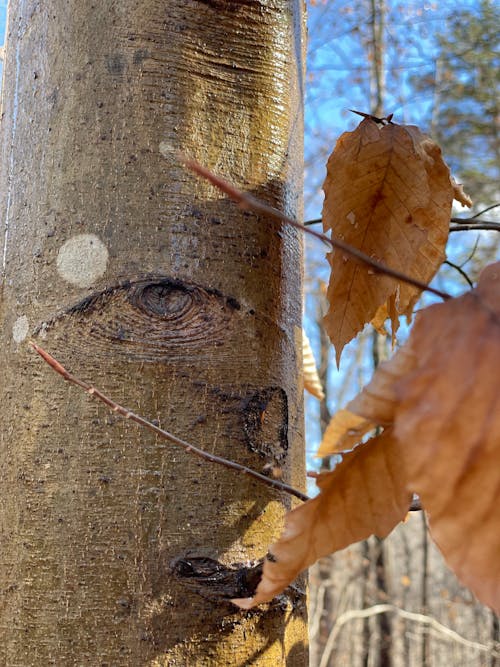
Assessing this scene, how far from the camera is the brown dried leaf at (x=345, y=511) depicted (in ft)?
1.27

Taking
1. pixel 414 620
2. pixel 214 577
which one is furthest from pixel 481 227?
pixel 414 620

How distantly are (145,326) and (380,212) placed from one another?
0.76 ft

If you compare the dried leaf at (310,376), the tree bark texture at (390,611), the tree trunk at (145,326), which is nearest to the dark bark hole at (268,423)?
the tree trunk at (145,326)

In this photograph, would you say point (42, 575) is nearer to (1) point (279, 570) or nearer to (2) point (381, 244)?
(1) point (279, 570)

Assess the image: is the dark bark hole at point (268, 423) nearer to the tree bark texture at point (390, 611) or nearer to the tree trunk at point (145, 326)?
the tree trunk at point (145, 326)

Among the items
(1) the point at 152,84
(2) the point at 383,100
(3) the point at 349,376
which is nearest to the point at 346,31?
(2) the point at 383,100

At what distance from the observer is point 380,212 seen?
577mm

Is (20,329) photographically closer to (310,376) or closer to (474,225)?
(474,225)

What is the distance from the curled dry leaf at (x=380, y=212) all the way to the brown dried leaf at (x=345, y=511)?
17 cm

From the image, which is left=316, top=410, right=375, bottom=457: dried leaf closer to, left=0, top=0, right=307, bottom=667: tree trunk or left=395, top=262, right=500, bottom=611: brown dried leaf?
left=395, top=262, right=500, bottom=611: brown dried leaf

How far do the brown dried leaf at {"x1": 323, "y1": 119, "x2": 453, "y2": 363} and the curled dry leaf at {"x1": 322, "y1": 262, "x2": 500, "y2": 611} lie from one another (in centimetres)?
26

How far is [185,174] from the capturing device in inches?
23.1

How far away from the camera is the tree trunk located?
0.50 metres

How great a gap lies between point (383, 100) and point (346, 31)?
115 centimetres
